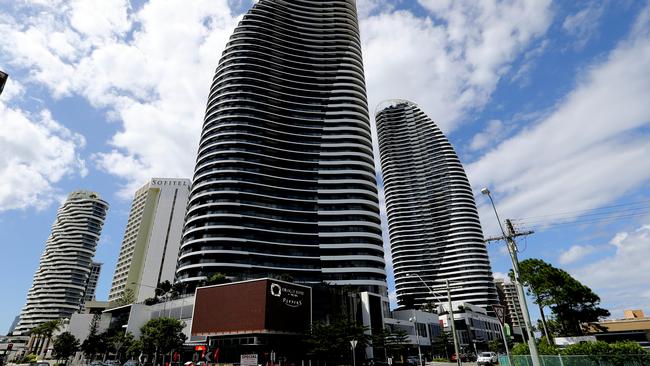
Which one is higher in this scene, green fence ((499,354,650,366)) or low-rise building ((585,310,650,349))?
low-rise building ((585,310,650,349))

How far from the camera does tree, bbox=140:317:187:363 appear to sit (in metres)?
58.0

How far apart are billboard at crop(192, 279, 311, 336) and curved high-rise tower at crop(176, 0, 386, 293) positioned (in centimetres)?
3348

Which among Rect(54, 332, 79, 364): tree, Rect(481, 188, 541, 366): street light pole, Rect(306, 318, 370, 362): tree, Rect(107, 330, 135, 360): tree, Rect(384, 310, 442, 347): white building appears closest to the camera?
Rect(481, 188, 541, 366): street light pole

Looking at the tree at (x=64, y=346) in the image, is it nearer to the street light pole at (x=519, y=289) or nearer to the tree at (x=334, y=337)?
the tree at (x=334, y=337)

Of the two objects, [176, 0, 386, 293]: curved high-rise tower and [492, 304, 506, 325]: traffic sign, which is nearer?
[492, 304, 506, 325]: traffic sign

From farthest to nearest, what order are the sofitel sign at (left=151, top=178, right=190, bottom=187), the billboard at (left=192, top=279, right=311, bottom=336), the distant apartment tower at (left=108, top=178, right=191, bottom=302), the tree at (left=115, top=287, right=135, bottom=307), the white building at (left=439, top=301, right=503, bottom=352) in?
the sofitel sign at (left=151, top=178, right=190, bottom=187) → the distant apartment tower at (left=108, top=178, right=191, bottom=302) → the white building at (left=439, top=301, right=503, bottom=352) → the tree at (left=115, top=287, right=135, bottom=307) → the billboard at (left=192, top=279, right=311, bottom=336)

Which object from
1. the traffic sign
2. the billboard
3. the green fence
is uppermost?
the billboard

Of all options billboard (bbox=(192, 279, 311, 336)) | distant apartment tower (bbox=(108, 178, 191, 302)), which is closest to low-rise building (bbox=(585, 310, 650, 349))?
billboard (bbox=(192, 279, 311, 336))

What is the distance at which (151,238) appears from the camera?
162250mm

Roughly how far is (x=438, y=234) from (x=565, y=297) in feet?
421

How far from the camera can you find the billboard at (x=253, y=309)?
52312 millimetres

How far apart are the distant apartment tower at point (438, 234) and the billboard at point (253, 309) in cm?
10560

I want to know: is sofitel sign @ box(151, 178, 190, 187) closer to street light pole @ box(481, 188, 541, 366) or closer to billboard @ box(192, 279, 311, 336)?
billboard @ box(192, 279, 311, 336)

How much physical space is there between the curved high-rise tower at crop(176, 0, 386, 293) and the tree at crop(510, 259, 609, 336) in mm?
47799
